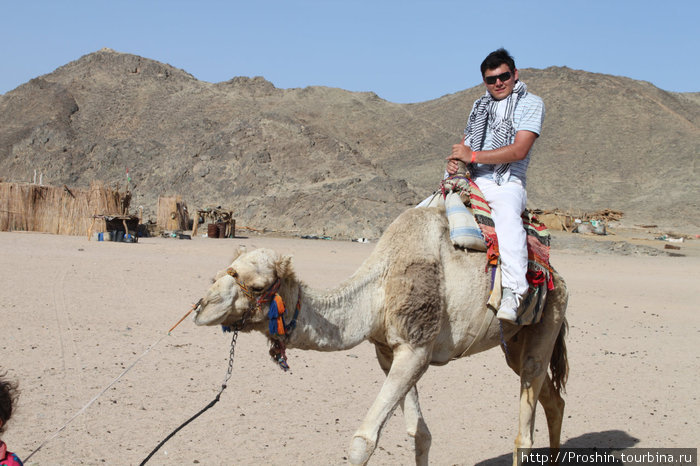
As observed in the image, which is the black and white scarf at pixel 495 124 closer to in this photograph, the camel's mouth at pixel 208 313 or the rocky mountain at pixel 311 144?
the camel's mouth at pixel 208 313

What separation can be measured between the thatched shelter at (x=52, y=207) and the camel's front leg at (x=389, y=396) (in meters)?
30.0

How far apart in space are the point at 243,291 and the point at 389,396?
1093 millimetres

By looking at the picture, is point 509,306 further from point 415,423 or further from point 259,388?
point 259,388

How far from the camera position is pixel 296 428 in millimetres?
6496

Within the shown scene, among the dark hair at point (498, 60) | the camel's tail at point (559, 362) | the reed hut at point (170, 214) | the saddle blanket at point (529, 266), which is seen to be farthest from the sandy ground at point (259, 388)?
the reed hut at point (170, 214)

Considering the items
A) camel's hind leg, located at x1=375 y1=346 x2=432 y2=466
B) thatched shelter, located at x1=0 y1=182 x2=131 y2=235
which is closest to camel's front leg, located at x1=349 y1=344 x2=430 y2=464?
camel's hind leg, located at x1=375 y1=346 x2=432 y2=466

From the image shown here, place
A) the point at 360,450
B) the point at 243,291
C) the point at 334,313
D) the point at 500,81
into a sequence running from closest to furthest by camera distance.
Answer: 1. the point at 243,291
2. the point at 360,450
3. the point at 334,313
4. the point at 500,81

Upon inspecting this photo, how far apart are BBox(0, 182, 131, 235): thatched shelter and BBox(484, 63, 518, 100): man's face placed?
96.6 ft

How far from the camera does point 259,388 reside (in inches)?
305

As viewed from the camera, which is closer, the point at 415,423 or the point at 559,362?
the point at 415,423

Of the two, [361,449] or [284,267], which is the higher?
[284,267]

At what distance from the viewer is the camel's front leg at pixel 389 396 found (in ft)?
12.7

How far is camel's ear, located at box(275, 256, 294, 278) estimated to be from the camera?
12.7 feet

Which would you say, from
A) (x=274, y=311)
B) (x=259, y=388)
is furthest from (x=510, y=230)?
(x=259, y=388)
